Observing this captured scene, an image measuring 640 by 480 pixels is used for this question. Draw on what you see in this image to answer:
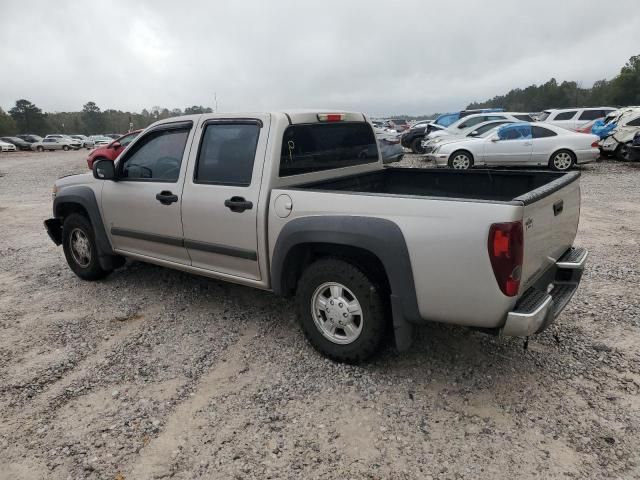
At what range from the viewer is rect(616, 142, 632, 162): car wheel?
14.5m

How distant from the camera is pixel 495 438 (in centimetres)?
262

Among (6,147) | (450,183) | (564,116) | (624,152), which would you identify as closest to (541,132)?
(624,152)

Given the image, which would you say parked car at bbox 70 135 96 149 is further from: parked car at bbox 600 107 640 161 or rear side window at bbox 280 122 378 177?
rear side window at bbox 280 122 378 177

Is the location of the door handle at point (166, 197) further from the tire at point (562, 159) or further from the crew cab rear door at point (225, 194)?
the tire at point (562, 159)

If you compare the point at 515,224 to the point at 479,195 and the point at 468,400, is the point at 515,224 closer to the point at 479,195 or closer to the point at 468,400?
the point at 468,400

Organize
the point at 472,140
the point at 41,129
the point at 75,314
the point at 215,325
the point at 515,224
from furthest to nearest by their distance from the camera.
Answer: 1. the point at 41,129
2. the point at 472,140
3. the point at 75,314
4. the point at 215,325
5. the point at 515,224

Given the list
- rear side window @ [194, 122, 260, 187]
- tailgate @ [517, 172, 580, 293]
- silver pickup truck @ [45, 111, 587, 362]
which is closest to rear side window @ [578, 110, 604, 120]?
silver pickup truck @ [45, 111, 587, 362]

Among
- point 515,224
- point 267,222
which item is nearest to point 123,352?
point 267,222

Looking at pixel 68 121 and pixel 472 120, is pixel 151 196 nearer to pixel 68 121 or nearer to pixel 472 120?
pixel 472 120

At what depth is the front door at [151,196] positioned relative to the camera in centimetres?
412

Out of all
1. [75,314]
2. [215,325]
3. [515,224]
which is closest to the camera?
[515,224]

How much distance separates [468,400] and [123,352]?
261 centimetres

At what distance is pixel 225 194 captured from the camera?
12.1 ft

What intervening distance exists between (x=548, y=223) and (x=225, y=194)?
233 cm
